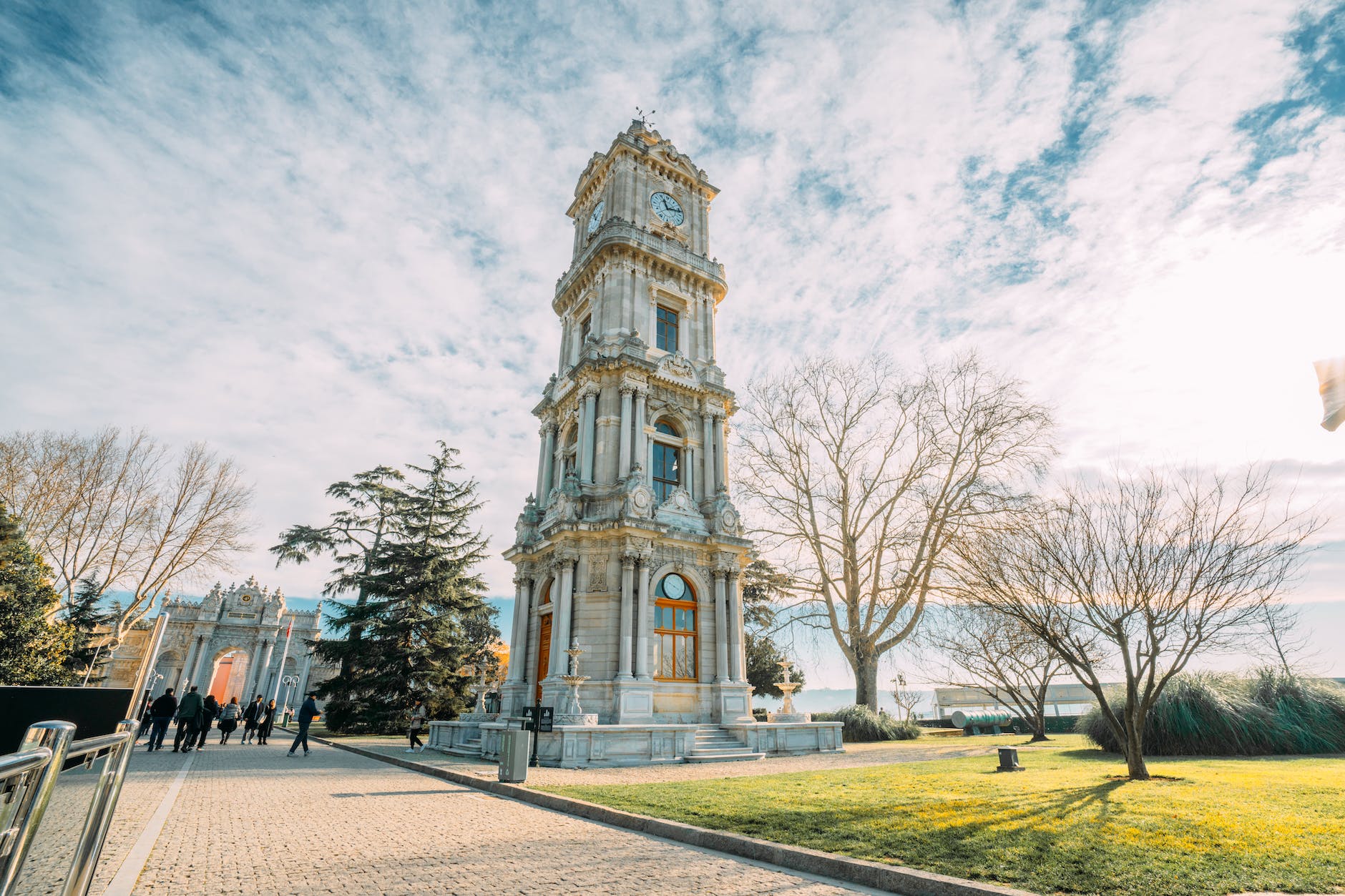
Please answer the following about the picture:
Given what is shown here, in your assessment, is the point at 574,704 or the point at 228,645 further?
the point at 228,645

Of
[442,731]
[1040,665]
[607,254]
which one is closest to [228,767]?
[442,731]

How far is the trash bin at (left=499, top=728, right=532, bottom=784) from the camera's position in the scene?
37.6 ft

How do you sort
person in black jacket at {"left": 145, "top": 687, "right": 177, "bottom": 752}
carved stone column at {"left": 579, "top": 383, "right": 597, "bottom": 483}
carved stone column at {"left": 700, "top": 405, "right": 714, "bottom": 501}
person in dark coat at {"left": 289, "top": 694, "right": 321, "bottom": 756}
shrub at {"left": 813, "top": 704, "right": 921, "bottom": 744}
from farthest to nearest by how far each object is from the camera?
carved stone column at {"left": 700, "top": 405, "right": 714, "bottom": 501}
shrub at {"left": 813, "top": 704, "right": 921, "bottom": 744}
carved stone column at {"left": 579, "top": 383, "right": 597, "bottom": 483}
person in black jacket at {"left": 145, "top": 687, "right": 177, "bottom": 752}
person in dark coat at {"left": 289, "top": 694, "right": 321, "bottom": 756}

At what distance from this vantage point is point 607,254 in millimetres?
25797

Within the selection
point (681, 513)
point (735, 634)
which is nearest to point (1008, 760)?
point (735, 634)

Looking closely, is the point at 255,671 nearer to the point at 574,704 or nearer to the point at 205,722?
the point at 205,722

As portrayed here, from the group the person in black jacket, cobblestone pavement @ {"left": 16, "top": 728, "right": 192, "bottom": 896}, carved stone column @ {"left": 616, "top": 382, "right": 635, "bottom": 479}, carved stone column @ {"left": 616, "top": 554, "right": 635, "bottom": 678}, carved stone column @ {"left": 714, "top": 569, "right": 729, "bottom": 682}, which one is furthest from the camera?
carved stone column @ {"left": 616, "top": 382, "right": 635, "bottom": 479}

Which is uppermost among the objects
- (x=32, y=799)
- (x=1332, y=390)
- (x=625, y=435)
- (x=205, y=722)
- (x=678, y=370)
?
(x=678, y=370)

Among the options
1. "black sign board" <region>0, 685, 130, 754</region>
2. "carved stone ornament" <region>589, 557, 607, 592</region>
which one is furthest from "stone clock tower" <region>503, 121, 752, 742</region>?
"black sign board" <region>0, 685, 130, 754</region>

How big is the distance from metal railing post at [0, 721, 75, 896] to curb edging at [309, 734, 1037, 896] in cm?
555

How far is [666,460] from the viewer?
24469 millimetres

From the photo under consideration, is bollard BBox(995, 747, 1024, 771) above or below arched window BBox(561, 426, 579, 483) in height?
below

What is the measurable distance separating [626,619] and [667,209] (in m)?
18.5

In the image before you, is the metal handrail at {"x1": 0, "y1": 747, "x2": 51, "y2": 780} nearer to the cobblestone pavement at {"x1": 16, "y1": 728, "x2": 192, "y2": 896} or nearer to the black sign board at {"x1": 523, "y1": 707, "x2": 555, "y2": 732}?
the cobblestone pavement at {"x1": 16, "y1": 728, "x2": 192, "y2": 896}
